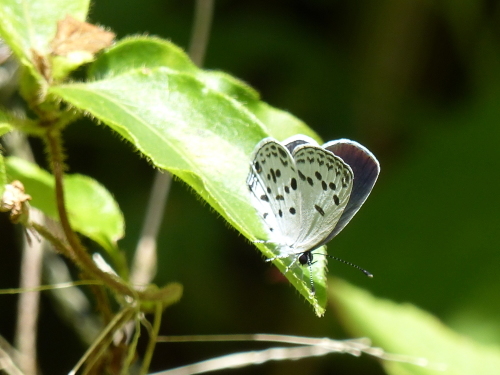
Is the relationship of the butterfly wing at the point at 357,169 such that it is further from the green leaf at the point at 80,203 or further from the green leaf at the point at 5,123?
the green leaf at the point at 5,123

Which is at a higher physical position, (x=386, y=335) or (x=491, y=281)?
(x=491, y=281)

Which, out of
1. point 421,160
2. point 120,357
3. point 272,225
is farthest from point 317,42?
→ point 120,357

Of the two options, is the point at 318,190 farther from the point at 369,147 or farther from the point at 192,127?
the point at 369,147

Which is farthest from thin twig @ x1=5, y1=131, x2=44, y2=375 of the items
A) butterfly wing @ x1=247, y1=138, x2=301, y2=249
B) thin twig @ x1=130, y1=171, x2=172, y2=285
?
butterfly wing @ x1=247, y1=138, x2=301, y2=249

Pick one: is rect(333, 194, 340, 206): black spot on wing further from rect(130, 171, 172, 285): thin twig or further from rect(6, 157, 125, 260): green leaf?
rect(130, 171, 172, 285): thin twig

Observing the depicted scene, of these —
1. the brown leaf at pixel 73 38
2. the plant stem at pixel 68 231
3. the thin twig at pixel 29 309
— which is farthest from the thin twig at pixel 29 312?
the brown leaf at pixel 73 38

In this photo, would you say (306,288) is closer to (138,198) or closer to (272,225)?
(272,225)
